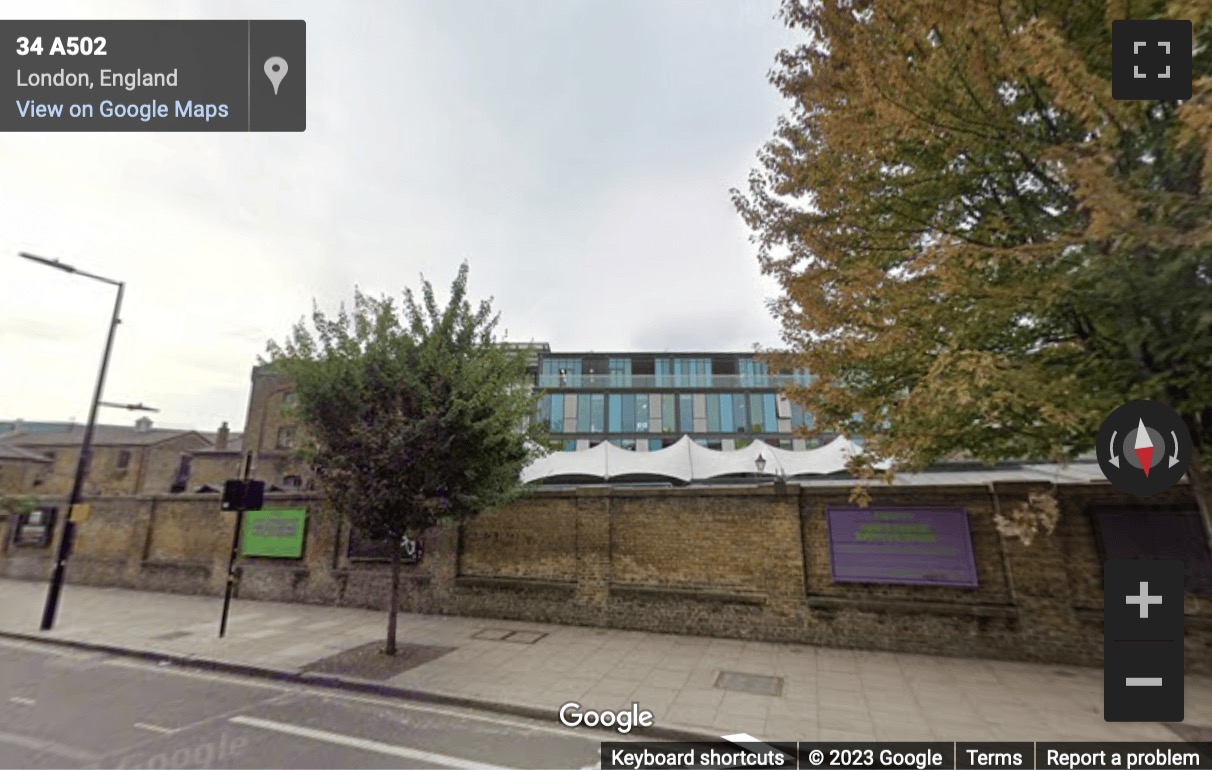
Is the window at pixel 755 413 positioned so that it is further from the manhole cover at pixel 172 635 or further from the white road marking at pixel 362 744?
the white road marking at pixel 362 744

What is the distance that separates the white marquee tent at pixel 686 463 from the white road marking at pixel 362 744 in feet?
38.0

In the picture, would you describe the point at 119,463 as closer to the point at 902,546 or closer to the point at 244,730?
the point at 244,730

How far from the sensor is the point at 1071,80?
4246 mm

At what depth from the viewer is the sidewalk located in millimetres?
5488

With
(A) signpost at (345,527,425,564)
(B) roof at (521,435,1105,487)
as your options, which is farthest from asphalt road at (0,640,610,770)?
(B) roof at (521,435,1105,487)

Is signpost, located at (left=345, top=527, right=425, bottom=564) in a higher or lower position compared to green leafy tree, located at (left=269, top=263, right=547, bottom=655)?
lower

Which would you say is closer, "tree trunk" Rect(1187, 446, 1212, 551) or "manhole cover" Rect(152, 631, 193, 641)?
"tree trunk" Rect(1187, 446, 1212, 551)

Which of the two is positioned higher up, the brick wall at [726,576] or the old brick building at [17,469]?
the old brick building at [17,469]

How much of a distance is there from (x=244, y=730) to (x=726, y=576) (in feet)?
24.4

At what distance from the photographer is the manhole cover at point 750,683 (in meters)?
6.59

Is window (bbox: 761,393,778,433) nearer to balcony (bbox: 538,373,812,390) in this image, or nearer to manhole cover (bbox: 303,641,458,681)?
balcony (bbox: 538,373,812,390)

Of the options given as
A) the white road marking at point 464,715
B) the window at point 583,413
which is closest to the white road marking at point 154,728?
the white road marking at point 464,715

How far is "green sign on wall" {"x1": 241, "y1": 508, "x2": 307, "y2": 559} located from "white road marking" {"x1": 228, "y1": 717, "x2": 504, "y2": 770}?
26.3 feet

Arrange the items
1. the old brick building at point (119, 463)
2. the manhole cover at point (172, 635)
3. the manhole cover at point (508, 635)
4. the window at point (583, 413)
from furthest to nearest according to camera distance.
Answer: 1. the window at point (583, 413)
2. the old brick building at point (119, 463)
3. the manhole cover at point (172, 635)
4. the manhole cover at point (508, 635)
